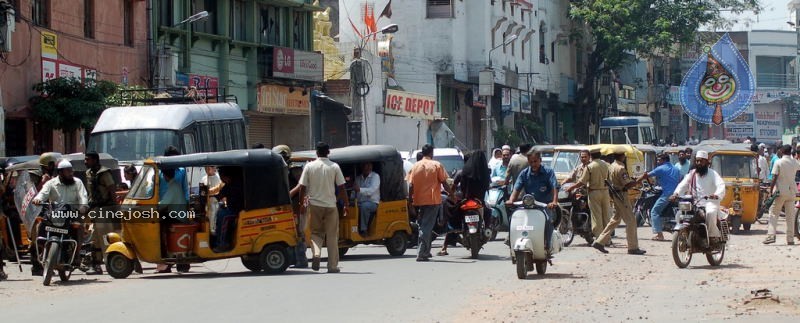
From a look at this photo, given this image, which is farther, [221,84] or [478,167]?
[221,84]

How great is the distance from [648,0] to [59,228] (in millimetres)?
54018

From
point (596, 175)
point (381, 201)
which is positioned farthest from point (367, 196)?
point (596, 175)

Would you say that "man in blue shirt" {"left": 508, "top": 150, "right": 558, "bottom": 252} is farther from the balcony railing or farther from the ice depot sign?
the balcony railing

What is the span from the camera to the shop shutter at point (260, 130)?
147ft

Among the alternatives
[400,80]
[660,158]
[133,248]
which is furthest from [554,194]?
[400,80]

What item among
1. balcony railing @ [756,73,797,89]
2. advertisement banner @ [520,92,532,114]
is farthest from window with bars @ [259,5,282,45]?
balcony railing @ [756,73,797,89]

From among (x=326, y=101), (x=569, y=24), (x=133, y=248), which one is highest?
(x=569, y=24)

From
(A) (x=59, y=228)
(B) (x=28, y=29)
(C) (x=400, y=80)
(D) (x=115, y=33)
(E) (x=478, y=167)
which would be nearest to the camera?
(A) (x=59, y=228)

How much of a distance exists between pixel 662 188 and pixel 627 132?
36717mm

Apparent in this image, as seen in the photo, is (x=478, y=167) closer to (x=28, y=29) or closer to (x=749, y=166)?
(x=749, y=166)

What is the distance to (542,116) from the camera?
72.1m

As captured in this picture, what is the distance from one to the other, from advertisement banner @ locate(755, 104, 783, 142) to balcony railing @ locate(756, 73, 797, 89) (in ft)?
9.53

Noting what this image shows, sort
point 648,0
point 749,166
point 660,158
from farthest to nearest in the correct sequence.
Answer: point 648,0
point 749,166
point 660,158

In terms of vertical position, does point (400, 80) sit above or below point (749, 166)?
above
